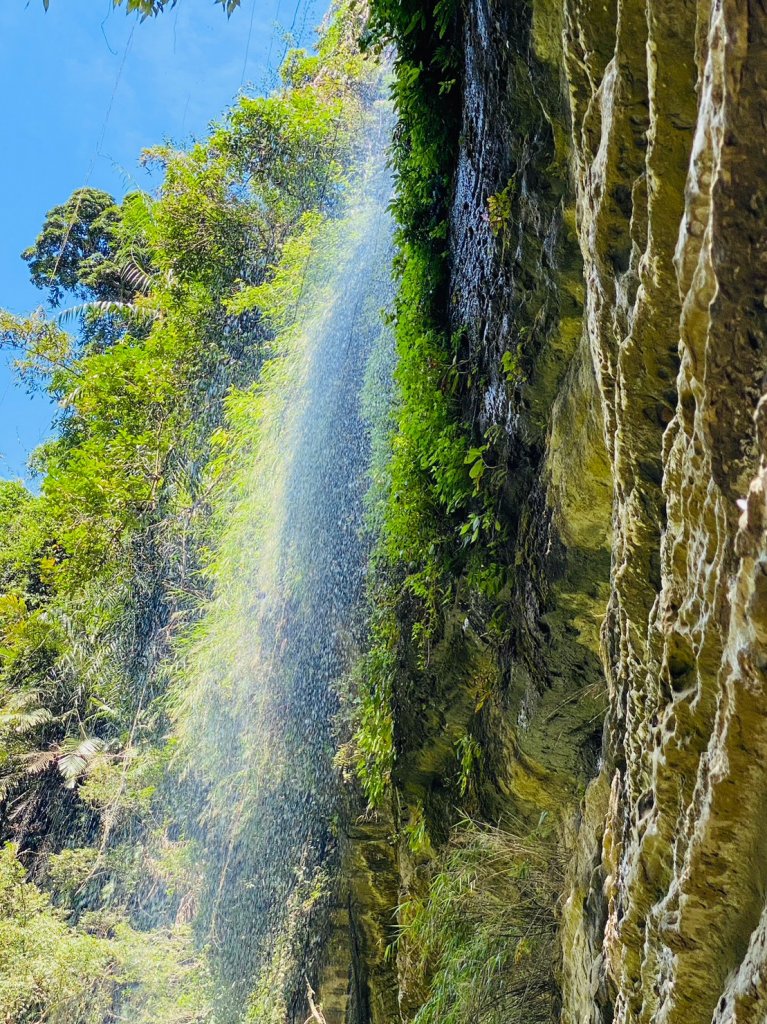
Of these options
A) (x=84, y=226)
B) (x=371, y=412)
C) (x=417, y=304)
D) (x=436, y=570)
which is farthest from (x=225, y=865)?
(x=84, y=226)

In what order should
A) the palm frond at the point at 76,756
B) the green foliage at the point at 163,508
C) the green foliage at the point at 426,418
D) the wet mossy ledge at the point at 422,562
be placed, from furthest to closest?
the palm frond at the point at 76,756, the green foliage at the point at 163,508, the green foliage at the point at 426,418, the wet mossy ledge at the point at 422,562

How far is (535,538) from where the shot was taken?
415 centimetres

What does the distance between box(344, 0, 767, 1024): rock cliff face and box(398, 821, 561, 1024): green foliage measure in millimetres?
168

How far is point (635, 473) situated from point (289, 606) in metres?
8.65

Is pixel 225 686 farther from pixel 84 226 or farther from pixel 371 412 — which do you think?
pixel 84 226

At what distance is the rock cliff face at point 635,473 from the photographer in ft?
4.91

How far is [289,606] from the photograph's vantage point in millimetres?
10719

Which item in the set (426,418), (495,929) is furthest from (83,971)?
(426,418)

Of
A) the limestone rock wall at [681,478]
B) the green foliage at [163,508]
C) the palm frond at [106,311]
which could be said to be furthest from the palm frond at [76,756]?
the limestone rock wall at [681,478]

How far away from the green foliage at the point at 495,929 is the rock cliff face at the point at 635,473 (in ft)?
0.55

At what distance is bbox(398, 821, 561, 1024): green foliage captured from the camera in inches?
154

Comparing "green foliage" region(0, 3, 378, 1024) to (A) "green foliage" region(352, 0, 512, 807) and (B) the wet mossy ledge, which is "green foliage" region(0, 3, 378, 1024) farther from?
(A) "green foliage" region(352, 0, 512, 807)

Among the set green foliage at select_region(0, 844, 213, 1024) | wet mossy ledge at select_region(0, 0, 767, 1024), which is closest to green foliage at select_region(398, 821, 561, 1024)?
wet mossy ledge at select_region(0, 0, 767, 1024)

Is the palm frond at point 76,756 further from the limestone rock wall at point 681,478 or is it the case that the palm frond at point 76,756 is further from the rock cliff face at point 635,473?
the limestone rock wall at point 681,478
